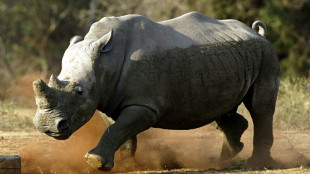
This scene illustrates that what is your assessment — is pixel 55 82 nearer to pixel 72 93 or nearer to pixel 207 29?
pixel 72 93

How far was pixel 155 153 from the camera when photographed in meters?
8.66

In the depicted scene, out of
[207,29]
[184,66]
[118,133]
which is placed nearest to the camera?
[118,133]

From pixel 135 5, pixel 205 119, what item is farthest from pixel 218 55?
pixel 135 5

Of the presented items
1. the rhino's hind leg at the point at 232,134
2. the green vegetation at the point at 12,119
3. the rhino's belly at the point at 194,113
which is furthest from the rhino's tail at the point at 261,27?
the green vegetation at the point at 12,119

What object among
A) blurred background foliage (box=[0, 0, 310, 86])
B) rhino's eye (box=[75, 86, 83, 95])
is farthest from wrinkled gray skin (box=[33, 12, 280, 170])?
blurred background foliage (box=[0, 0, 310, 86])

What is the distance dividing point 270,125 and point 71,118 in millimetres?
2948

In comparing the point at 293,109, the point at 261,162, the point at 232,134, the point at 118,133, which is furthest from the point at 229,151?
the point at 293,109

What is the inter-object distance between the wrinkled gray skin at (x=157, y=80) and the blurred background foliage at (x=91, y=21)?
853cm

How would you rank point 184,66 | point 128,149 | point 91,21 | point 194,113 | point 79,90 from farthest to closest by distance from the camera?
point 91,21
point 128,149
point 194,113
point 184,66
point 79,90

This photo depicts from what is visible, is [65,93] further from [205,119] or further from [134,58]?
[205,119]

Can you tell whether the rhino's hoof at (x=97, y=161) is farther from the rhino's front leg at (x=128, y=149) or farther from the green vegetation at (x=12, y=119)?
the green vegetation at (x=12, y=119)

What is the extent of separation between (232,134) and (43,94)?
3.41m

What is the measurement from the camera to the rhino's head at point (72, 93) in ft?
21.2

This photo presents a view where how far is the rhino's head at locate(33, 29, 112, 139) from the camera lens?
6457 millimetres
